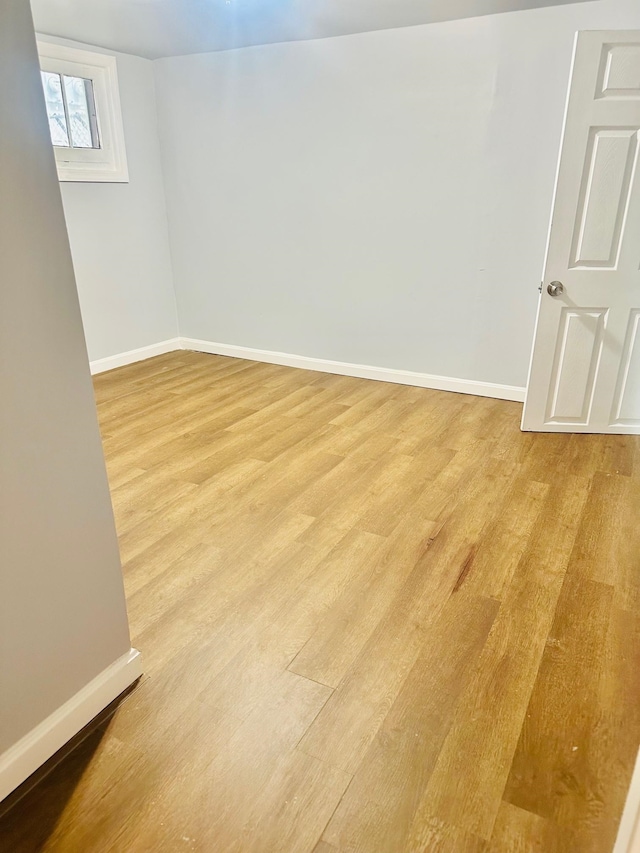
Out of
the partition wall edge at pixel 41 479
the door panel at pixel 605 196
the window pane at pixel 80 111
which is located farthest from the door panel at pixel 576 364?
the window pane at pixel 80 111

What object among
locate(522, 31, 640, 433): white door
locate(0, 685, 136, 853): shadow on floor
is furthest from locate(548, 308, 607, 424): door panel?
locate(0, 685, 136, 853): shadow on floor

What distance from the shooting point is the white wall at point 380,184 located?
329 cm

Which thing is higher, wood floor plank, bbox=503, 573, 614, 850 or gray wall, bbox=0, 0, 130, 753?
gray wall, bbox=0, 0, 130, 753

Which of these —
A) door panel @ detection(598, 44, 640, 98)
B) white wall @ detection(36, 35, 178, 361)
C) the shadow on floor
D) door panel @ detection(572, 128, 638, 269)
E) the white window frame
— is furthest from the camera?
white wall @ detection(36, 35, 178, 361)

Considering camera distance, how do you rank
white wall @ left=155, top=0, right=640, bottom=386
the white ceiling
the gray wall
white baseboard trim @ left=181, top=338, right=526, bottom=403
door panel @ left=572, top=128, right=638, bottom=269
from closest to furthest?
the gray wall < door panel @ left=572, top=128, right=638, bottom=269 < the white ceiling < white wall @ left=155, top=0, right=640, bottom=386 < white baseboard trim @ left=181, top=338, right=526, bottom=403

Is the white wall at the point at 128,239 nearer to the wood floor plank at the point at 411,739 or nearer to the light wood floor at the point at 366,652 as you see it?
the light wood floor at the point at 366,652

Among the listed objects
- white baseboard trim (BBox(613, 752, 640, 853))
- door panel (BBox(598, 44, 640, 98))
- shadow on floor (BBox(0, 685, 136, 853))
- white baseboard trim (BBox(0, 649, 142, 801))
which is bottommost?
shadow on floor (BBox(0, 685, 136, 853))

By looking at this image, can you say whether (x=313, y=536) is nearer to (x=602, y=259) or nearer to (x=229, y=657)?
(x=229, y=657)

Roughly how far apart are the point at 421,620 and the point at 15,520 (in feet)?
4.18

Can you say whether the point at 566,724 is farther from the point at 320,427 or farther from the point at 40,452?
the point at 320,427

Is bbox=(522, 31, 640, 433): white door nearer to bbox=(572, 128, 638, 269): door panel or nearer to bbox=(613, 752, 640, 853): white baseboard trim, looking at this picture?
bbox=(572, 128, 638, 269): door panel

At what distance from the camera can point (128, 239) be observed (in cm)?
446

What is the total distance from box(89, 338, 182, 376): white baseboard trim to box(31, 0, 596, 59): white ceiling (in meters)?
2.18

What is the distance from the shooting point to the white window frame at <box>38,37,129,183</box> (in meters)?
3.71
